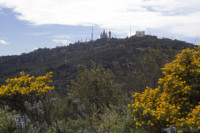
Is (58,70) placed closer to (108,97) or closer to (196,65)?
(108,97)

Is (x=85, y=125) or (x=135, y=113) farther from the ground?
(x=135, y=113)

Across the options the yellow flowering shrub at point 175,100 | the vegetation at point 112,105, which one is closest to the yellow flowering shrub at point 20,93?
the vegetation at point 112,105

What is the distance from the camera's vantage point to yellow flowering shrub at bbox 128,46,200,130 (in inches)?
131

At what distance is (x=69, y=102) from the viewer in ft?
20.8

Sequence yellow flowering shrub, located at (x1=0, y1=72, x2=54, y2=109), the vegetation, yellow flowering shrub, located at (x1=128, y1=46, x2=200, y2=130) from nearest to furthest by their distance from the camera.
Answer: yellow flowering shrub, located at (x1=128, y1=46, x2=200, y2=130), the vegetation, yellow flowering shrub, located at (x1=0, y1=72, x2=54, y2=109)

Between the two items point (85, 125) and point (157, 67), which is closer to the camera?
point (85, 125)

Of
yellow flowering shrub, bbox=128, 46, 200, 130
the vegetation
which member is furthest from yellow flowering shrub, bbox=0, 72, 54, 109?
yellow flowering shrub, bbox=128, 46, 200, 130

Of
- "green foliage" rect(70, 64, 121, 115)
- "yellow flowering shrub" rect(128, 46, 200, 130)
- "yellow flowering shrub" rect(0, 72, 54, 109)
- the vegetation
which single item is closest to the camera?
"yellow flowering shrub" rect(128, 46, 200, 130)

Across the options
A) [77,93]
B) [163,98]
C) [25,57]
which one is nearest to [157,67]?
[77,93]

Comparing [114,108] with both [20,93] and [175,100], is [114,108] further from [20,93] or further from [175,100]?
[20,93]

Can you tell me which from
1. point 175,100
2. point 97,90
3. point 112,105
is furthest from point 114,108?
point 175,100

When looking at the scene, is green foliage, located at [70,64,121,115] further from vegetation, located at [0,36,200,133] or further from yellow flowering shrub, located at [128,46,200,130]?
yellow flowering shrub, located at [128,46,200,130]

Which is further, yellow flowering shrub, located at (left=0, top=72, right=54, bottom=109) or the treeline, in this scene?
yellow flowering shrub, located at (left=0, top=72, right=54, bottom=109)

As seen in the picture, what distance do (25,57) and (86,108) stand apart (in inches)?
2390
